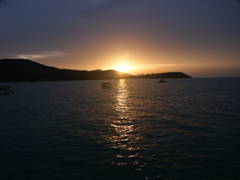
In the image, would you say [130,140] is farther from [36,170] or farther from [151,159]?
[36,170]

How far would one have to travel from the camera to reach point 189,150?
11.7 metres

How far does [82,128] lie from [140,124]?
23.1 feet

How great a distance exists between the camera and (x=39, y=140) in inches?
554

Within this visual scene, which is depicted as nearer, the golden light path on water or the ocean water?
the ocean water

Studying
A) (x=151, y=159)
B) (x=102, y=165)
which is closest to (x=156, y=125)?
(x=151, y=159)

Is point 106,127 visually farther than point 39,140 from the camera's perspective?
Yes

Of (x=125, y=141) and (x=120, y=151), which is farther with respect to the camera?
(x=125, y=141)

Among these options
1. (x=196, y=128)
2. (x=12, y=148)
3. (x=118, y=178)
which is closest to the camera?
(x=118, y=178)

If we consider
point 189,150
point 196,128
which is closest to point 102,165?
point 189,150

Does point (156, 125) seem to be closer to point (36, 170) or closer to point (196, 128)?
point (196, 128)

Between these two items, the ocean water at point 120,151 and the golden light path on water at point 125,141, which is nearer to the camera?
the ocean water at point 120,151

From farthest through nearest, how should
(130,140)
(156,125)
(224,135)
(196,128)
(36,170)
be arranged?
(156,125), (196,128), (224,135), (130,140), (36,170)

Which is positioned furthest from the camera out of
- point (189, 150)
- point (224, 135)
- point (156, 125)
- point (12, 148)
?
point (156, 125)

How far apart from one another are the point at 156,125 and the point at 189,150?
676cm
